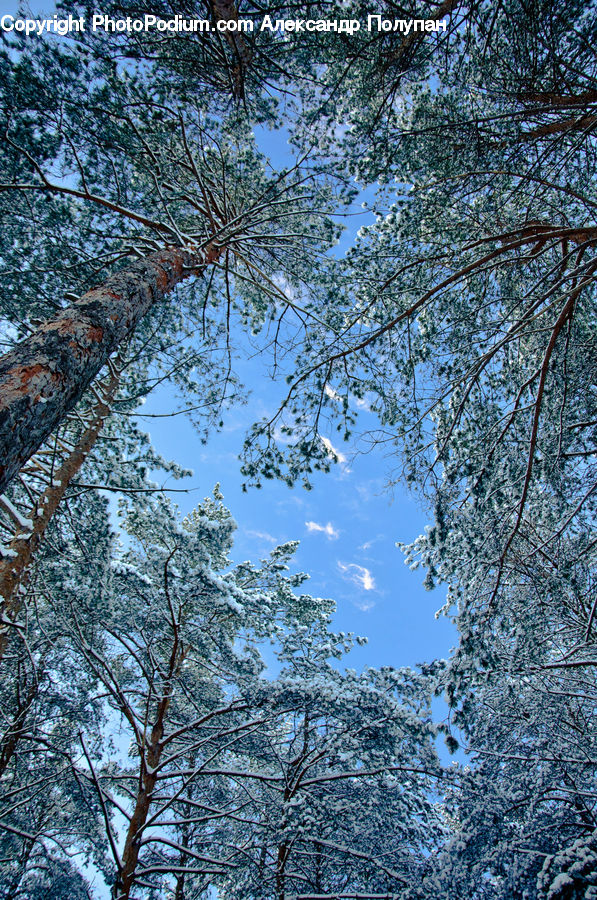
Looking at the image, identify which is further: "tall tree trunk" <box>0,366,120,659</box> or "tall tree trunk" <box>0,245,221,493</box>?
"tall tree trunk" <box>0,366,120,659</box>

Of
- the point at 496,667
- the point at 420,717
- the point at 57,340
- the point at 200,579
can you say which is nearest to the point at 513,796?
the point at 420,717

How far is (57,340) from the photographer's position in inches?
93.8

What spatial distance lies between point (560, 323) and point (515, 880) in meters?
5.29

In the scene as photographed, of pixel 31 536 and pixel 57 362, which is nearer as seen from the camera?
pixel 57 362

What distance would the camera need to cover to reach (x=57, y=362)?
7.43 ft

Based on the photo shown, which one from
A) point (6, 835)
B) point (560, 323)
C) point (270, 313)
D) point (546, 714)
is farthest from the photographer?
point (270, 313)

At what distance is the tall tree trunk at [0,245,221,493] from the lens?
1914 millimetres

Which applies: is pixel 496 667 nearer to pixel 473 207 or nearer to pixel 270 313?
pixel 473 207

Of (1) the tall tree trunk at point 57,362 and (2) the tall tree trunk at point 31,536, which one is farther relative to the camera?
(2) the tall tree trunk at point 31,536

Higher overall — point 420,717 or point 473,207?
point 473,207

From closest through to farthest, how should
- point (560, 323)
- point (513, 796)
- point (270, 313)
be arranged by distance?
point (560, 323) → point (513, 796) → point (270, 313)

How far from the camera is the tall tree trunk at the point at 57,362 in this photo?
1914 millimetres

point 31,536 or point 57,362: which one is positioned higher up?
point 57,362

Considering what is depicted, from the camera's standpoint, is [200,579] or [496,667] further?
[200,579]
